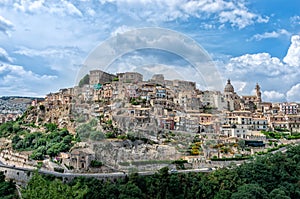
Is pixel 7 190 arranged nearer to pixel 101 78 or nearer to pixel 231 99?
pixel 101 78

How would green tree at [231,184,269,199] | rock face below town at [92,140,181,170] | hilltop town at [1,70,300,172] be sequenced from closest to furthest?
green tree at [231,184,269,199] < rock face below town at [92,140,181,170] < hilltop town at [1,70,300,172]

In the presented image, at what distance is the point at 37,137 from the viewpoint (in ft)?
49.5

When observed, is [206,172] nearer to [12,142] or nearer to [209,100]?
[209,100]

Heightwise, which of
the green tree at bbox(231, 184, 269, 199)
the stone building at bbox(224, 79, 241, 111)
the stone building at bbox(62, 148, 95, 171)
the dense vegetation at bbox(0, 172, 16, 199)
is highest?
the stone building at bbox(224, 79, 241, 111)

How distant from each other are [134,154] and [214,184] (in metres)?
3.03

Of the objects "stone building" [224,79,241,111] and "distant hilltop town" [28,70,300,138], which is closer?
"distant hilltop town" [28,70,300,138]

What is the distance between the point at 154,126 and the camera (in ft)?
41.4

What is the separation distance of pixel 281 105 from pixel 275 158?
36.7ft

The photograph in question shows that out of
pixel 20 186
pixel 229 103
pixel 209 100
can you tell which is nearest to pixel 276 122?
pixel 229 103

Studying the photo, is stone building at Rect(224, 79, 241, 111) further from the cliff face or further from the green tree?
the green tree

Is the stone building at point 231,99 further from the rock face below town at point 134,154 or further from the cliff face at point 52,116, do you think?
the cliff face at point 52,116

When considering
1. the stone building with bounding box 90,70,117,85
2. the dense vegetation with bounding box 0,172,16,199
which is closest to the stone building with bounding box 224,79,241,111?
the stone building with bounding box 90,70,117,85

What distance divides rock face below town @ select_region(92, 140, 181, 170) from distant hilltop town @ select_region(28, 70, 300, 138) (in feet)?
4.18

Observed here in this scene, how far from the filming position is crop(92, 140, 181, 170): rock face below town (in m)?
10.3
